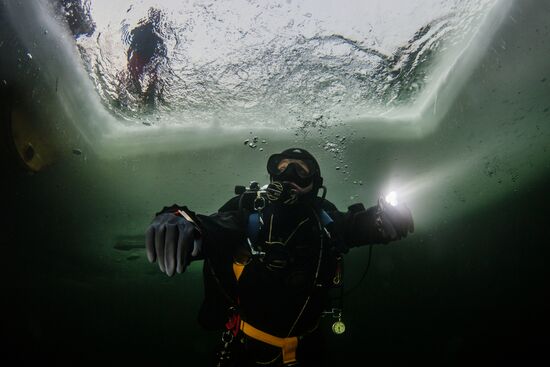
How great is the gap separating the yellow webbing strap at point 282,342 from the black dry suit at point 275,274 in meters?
0.01

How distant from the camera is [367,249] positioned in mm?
17984

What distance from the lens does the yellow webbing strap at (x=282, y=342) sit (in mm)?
3580

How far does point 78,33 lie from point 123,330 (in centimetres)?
2173

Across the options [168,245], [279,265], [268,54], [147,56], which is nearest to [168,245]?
[168,245]

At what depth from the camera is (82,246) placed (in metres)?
18.0

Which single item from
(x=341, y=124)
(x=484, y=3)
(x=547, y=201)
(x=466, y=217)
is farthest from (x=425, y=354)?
(x=484, y=3)

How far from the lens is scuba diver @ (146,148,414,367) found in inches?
136

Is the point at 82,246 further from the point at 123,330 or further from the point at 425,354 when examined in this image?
the point at 425,354

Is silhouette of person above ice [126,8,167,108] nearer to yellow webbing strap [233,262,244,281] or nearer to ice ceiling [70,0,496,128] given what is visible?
ice ceiling [70,0,496,128]

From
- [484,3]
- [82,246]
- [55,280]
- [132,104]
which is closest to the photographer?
[484,3]

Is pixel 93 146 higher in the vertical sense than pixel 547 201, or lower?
lower

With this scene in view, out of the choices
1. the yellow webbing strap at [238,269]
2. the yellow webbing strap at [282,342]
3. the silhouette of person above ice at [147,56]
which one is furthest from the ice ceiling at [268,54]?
the yellow webbing strap at [282,342]

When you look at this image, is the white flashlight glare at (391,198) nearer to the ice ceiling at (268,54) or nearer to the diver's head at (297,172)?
the diver's head at (297,172)

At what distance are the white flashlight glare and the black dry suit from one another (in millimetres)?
288
